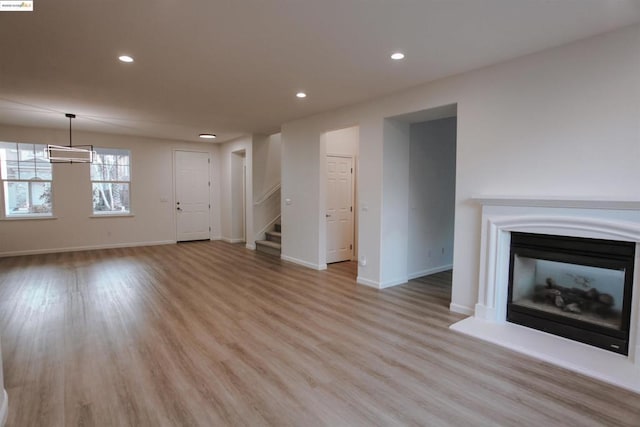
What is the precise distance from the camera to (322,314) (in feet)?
12.2

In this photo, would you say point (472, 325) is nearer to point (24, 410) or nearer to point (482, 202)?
point (482, 202)

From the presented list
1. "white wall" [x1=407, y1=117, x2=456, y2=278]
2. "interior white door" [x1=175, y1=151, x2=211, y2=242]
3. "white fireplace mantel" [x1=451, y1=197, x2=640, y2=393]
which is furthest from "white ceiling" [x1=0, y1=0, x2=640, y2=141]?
"interior white door" [x1=175, y1=151, x2=211, y2=242]

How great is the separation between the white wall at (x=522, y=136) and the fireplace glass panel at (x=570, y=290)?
471 millimetres

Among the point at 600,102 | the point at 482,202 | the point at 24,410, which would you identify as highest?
the point at 600,102

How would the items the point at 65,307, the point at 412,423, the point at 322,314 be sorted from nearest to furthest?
the point at 412,423 < the point at 322,314 < the point at 65,307

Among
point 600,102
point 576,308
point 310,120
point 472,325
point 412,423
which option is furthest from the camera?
point 310,120

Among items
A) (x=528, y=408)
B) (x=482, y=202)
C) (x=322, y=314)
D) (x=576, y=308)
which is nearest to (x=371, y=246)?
(x=322, y=314)

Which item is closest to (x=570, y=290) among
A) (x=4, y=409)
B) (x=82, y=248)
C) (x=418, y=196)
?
(x=418, y=196)

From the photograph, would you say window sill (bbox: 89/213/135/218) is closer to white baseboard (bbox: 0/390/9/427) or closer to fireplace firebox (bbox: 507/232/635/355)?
white baseboard (bbox: 0/390/9/427)

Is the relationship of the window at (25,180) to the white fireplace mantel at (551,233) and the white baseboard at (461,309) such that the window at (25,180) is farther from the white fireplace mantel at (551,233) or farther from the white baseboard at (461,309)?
the white fireplace mantel at (551,233)

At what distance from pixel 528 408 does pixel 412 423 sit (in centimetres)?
78

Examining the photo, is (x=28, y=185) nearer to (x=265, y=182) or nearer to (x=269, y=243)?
(x=265, y=182)

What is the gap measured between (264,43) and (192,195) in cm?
688

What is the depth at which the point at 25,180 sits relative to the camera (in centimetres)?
700
